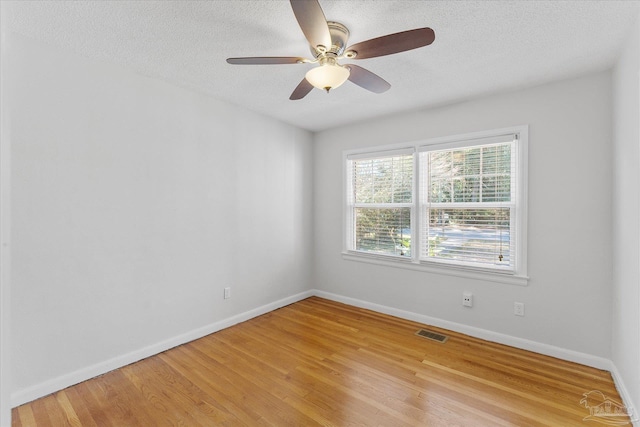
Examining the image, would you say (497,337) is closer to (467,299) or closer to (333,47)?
(467,299)

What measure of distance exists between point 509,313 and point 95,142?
384cm

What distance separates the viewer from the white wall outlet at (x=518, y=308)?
2.85m

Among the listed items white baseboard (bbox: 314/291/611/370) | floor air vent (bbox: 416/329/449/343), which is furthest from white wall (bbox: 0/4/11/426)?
white baseboard (bbox: 314/291/611/370)

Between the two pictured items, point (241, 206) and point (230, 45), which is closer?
point (230, 45)

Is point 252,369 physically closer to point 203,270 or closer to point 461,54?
point 203,270

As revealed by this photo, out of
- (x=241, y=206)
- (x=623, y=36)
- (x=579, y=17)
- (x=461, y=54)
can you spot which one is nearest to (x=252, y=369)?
(x=241, y=206)

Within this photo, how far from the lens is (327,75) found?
1883mm

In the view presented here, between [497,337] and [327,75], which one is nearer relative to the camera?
[327,75]

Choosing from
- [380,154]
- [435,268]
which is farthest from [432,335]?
[380,154]

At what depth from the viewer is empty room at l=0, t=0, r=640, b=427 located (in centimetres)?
193

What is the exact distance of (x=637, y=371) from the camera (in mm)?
1856

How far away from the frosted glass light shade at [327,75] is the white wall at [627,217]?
5.74ft

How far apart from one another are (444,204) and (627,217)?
1.43 m

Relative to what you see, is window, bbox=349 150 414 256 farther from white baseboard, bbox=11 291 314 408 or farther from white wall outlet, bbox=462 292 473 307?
white baseboard, bbox=11 291 314 408
